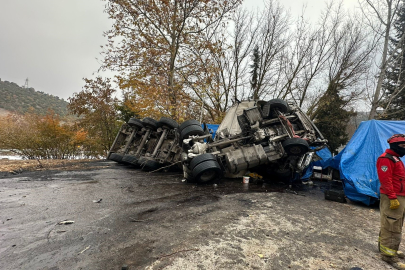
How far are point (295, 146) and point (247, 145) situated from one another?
130cm

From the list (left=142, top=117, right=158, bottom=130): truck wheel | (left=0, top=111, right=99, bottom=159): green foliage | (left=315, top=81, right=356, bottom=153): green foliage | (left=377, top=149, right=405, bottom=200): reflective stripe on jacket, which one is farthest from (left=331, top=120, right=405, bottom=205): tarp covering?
(left=0, top=111, right=99, bottom=159): green foliage

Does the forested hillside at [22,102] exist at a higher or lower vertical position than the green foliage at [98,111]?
higher

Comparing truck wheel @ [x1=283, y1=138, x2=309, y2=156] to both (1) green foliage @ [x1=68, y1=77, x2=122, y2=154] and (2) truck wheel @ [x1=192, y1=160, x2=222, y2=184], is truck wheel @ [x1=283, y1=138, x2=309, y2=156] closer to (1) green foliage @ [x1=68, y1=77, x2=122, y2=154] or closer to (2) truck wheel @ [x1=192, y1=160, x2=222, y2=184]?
(2) truck wheel @ [x1=192, y1=160, x2=222, y2=184]

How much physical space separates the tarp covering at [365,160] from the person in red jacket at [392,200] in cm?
203

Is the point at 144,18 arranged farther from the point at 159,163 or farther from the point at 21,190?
the point at 21,190

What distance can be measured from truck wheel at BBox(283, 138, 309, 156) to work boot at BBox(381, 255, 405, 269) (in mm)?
3418

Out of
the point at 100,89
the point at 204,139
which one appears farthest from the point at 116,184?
the point at 100,89

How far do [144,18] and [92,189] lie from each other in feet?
36.2

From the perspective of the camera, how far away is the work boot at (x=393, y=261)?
7.75ft

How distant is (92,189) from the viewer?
5031 millimetres

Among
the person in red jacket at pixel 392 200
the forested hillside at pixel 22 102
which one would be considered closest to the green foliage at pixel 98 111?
the person in red jacket at pixel 392 200

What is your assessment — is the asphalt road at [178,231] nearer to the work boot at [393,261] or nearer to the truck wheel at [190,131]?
the work boot at [393,261]

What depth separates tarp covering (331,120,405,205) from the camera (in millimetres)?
4500

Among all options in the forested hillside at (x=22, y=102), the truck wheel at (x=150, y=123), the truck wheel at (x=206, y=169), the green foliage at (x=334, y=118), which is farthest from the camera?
the forested hillside at (x=22, y=102)
